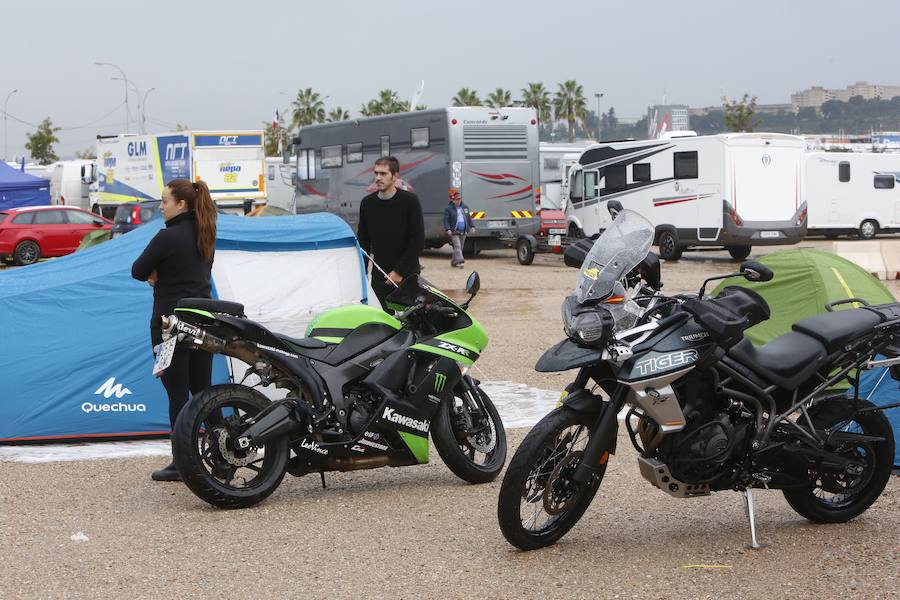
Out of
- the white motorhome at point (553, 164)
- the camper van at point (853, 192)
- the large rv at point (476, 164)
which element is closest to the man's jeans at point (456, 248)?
the large rv at point (476, 164)

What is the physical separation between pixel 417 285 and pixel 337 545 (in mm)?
1693

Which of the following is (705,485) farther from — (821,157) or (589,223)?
(821,157)

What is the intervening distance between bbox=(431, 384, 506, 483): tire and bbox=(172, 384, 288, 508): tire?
3.10 ft

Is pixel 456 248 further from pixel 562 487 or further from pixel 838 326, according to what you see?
pixel 562 487

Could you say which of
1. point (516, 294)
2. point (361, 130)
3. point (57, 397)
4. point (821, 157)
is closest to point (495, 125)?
point (361, 130)

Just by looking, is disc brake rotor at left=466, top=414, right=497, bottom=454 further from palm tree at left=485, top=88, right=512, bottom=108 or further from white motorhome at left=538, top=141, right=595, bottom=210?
palm tree at left=485, top=88, right=512, bottom=108

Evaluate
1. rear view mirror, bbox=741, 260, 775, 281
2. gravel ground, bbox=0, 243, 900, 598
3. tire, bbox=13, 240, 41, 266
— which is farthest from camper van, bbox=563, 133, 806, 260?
rear view mirror, bbox=741, 260, 775, 281

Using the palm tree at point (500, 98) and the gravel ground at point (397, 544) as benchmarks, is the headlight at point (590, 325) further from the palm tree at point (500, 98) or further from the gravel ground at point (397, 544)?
the palm tree at point (500, 98)

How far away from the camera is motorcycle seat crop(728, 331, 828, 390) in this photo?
5340 millimetres

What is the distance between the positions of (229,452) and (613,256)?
7.34 feet

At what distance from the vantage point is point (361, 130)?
29688 millimetres

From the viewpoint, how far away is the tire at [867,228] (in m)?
33.7

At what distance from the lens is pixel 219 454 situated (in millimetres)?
5988

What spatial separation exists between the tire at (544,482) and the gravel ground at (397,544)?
0.11 m
